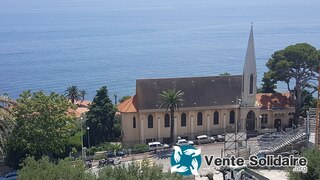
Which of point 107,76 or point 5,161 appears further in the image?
point 107,76

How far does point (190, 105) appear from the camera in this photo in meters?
53.7

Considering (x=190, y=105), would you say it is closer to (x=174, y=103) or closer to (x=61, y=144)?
(x=174, y=103)

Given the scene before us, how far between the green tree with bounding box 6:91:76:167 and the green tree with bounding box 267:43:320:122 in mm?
26533

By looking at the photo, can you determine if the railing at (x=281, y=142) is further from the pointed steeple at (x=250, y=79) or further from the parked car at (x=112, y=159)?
the parked car at (x=112, y=159)

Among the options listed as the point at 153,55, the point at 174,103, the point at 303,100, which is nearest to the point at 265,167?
the point at 174,103

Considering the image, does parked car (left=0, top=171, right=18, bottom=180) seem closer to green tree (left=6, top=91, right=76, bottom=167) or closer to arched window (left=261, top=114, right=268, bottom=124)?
green tree (left=6, top=91, right=76, bottom=167)

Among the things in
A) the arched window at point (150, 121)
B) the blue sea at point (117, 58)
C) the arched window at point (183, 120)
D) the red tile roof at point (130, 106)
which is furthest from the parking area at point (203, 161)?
the blue sea at point (117, 58)

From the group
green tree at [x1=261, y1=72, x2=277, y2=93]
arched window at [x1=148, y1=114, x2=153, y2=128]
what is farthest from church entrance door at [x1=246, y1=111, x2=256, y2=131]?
arched window at [x1=148, y1=114, x2=153, y2=128]

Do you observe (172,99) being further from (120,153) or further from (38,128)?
(38,128)

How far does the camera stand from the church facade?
173 feet

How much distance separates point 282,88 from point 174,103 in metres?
68.8

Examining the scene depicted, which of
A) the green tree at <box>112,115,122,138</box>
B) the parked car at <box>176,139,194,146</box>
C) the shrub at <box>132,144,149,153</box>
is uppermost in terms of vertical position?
the green tree at <box>112,115,122,138</box>

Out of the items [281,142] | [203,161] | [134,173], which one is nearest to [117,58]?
[281,142]

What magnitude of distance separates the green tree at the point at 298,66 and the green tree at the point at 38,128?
26533mm
